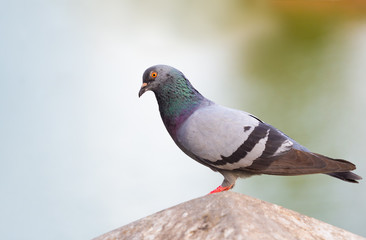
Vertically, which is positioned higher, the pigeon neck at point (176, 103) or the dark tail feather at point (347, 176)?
the pigeon neck at point (176, 103)

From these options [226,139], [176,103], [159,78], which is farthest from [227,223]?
[159,78]

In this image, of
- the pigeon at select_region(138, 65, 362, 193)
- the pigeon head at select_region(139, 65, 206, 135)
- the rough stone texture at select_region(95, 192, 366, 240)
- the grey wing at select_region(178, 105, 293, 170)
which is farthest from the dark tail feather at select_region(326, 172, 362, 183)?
the pigeon head at select_region(139, 65, 206, 135)

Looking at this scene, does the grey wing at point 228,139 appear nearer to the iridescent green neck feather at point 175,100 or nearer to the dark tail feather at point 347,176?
the iridescent green neck feather at point 175,100

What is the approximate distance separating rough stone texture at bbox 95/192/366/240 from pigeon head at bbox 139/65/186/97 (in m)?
1.08

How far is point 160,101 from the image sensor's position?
3492 millimetres

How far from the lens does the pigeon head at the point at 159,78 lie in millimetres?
3457

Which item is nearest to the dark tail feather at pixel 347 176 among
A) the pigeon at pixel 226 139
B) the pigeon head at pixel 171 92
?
the pigeon at pixel 226 139

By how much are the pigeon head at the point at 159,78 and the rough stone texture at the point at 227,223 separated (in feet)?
3.55

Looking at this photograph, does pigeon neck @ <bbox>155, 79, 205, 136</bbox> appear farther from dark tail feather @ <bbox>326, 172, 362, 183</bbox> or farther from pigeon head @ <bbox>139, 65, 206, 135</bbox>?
dark tail feather @ <bbox>326, 172, 362, 183</bbox>

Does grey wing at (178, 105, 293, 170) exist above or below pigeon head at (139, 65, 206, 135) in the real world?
below

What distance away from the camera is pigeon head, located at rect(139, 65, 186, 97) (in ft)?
11.3

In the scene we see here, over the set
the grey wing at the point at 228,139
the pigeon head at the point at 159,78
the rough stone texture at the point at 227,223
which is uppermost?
the pigeon head at the point at 159,78

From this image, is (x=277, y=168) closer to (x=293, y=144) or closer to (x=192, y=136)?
(x=293, y=144)

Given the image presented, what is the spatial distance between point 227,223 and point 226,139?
3.17ft
